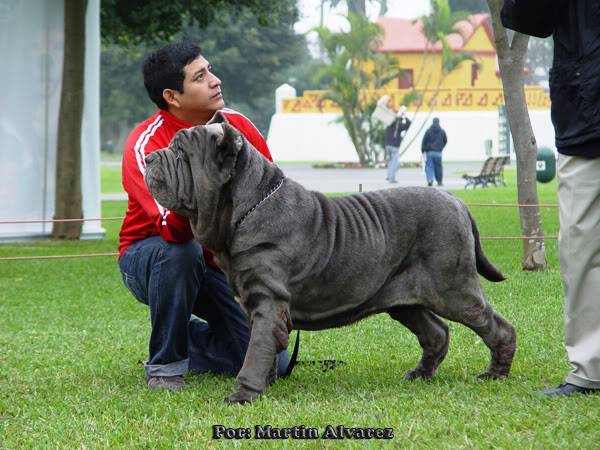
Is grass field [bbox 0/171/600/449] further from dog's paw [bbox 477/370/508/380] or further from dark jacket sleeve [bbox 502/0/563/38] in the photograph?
dark jacket sleeve [bbox 502/0/563/38]

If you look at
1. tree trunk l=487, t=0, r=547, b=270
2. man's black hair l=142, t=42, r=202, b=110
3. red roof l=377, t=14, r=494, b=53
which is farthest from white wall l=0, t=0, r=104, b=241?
red roof l=377, t=14, r=494, b=53

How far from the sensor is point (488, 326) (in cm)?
552

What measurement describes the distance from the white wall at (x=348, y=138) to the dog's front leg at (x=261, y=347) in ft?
153

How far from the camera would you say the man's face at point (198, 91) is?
5.65 m

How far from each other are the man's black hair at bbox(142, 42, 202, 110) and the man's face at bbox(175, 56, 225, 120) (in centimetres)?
3

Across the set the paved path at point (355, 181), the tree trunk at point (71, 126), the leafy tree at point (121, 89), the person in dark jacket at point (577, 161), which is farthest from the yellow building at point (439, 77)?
the person in dark jacket at point (577, 161)

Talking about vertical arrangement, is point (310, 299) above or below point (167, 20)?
below

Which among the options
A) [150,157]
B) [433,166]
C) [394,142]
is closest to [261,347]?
[150,157]

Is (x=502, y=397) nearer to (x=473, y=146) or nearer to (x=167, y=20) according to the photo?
(x=167, y=20)

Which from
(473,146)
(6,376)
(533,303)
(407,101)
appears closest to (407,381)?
(6,376)

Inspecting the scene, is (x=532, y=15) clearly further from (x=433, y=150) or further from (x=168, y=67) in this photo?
(x=433, y=150)

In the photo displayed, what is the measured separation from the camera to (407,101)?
4959cm

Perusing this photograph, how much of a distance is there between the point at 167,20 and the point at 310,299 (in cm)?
1377

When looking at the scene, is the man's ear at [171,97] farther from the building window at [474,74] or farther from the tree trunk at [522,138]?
the building window at [474,74]
